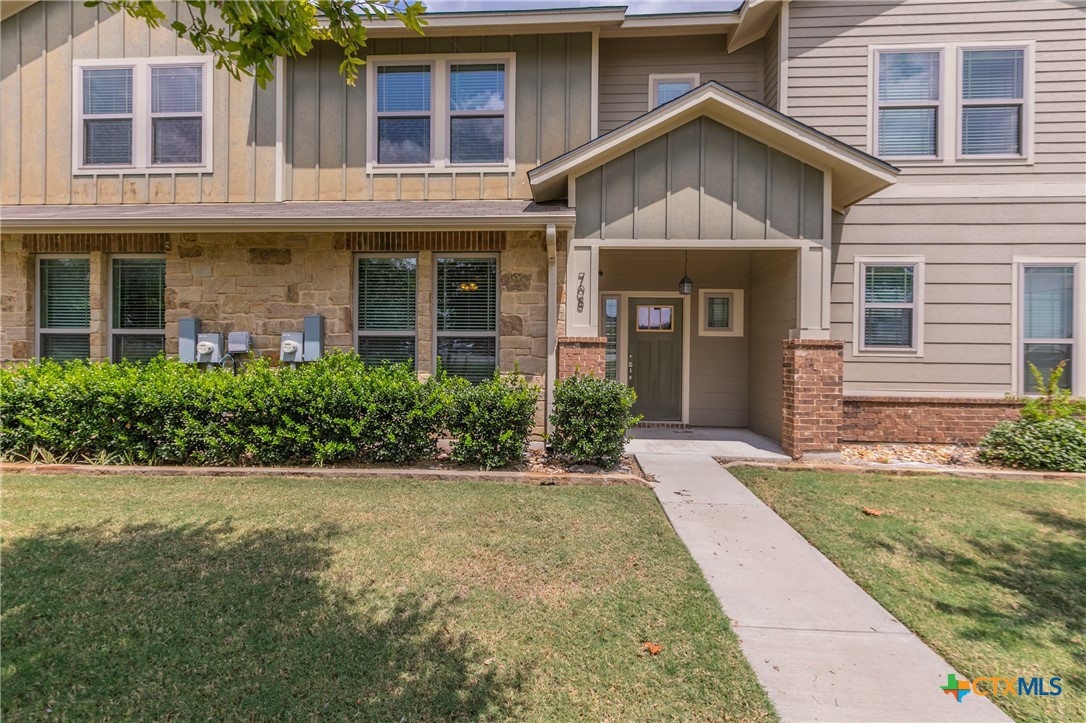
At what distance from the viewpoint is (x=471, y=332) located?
6.82 meters

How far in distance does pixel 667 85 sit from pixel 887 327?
5.36 m

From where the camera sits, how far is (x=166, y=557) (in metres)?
3.26

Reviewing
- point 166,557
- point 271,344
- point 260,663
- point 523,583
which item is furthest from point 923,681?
point 271,344

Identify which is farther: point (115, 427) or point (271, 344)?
point (271, 344)

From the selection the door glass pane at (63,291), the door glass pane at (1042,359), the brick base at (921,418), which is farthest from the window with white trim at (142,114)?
the door glass pane at (1042,359)

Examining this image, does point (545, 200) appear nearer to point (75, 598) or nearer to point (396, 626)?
point (396, 626)

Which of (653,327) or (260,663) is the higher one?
(653,327)

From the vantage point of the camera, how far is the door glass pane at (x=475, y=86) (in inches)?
280

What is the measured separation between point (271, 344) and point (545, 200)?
449cm

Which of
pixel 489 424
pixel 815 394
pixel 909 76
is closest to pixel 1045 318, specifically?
pixel 909 76

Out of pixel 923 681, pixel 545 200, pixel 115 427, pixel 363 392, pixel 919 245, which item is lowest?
pixel 923 681

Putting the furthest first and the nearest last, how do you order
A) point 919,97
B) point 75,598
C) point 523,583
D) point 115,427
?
1. point 919,97
2. point 115,427
3. point 523,583
4. point 75,598

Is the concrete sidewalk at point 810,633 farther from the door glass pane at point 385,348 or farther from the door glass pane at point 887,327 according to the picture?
the door glass pane at point 887,327

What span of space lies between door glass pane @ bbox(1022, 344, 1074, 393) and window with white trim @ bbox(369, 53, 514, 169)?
842 centimetres
